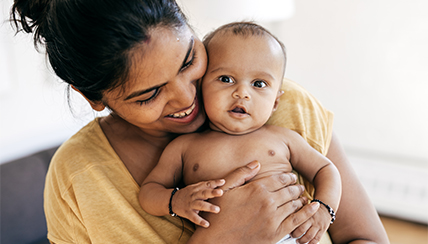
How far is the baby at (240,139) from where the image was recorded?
102 centimetres

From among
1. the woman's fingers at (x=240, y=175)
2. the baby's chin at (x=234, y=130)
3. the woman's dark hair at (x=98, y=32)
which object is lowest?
the woman's fingers at (x=240, y=175)

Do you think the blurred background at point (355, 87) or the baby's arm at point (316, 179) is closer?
the baby's arm at point (316, 179)

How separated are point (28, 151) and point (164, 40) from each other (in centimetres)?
164

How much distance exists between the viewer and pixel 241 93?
1.00 m

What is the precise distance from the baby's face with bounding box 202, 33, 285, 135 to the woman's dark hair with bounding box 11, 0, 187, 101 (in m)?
0.16

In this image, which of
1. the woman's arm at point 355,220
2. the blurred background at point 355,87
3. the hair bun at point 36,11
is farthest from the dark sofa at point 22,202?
the woman's arm at point 355,220

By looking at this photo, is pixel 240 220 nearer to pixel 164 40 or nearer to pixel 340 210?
pixel 340 210

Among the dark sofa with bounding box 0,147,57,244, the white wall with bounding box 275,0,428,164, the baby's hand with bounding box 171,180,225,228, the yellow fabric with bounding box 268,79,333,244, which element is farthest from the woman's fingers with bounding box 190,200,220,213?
the white wall with bounding box 275,0,428,164

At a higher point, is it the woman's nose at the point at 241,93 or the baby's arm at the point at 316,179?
the woman's nose at the point at 241,93

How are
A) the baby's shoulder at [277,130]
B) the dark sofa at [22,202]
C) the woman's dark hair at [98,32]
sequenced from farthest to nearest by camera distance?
the dark sofa at [22,202]
the baby's shoulder at [277,130]
the woman's dark hair at [98,32]

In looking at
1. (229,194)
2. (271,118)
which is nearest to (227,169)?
(229,194)

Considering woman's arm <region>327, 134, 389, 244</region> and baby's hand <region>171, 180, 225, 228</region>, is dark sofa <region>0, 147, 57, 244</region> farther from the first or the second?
Answer: woman's arm <region>327, 134, 389, 244</region>

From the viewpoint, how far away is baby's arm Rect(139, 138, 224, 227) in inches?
35.7

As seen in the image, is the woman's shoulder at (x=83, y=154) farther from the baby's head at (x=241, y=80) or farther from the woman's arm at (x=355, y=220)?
the woman's arm at (x=355, y=220)
